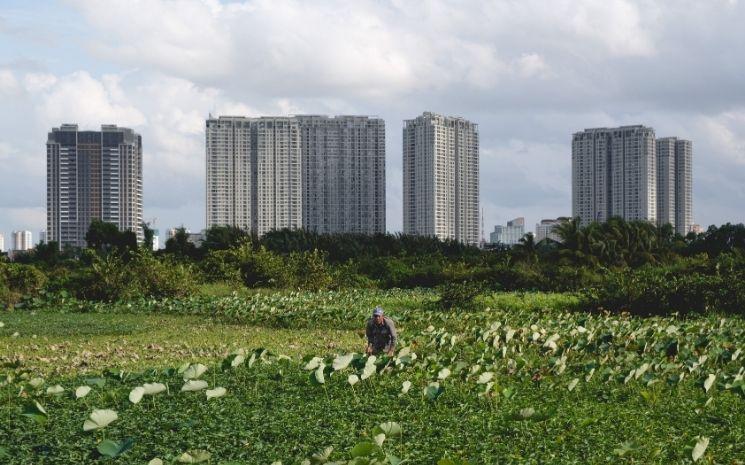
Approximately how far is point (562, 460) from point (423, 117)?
62.3m

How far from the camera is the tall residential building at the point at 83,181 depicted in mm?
67188

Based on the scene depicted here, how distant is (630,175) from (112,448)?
200ft

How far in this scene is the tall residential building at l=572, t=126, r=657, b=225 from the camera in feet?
204

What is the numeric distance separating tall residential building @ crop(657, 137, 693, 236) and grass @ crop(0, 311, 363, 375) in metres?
53.4

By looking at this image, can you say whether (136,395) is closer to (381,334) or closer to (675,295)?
(381,334)

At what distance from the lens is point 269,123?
216ft

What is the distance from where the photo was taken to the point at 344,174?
211ft

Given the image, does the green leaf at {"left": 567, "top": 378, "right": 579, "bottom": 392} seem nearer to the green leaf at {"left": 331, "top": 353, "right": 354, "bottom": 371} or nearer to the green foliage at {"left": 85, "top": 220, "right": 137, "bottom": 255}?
the green leaf at {"left": 331, "top": 353, "right": 354, "bottom": 371}

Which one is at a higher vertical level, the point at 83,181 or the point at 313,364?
the point at 83,181

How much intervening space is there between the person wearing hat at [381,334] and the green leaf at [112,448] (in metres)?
5.10

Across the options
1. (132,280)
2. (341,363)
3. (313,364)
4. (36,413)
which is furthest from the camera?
(132,280)

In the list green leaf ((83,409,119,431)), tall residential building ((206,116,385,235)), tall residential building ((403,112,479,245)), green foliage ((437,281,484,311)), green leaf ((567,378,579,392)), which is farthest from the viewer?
tall residential building ((403,112,479,245))

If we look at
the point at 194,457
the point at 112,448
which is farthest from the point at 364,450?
the point at 112,448

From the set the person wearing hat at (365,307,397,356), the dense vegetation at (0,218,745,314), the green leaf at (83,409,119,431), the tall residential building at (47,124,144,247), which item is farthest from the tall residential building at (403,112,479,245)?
the green leaf at (83,409,119,431)
